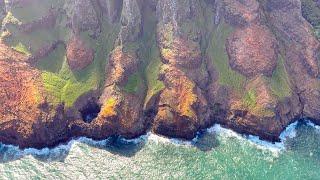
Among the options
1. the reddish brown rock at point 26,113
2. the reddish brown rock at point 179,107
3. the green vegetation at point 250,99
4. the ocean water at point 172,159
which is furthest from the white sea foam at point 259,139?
the reddish brown rock at point 26,113

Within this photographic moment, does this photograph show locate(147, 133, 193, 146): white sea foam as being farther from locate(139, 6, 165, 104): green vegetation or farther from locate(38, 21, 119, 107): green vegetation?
locate(38, 21, 119, 107): green vegetation

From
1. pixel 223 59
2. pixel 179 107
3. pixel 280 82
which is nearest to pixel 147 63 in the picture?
pixel 179 107

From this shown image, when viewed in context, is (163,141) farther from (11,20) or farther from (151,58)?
(11,20)

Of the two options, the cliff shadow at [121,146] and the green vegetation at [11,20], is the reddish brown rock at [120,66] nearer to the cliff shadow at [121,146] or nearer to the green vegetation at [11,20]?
the cliff shadow at [121,146]

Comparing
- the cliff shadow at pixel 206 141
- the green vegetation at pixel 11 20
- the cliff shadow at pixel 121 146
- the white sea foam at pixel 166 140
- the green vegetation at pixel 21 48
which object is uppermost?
the green vegetation at pixel 11 20

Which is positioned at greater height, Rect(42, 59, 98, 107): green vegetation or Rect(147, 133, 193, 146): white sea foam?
Rect(42, 59, 98, 107): green vegetation

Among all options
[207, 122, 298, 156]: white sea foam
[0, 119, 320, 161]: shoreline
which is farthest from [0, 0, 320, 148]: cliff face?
[207, 122, 298, 156]: white sea foam
